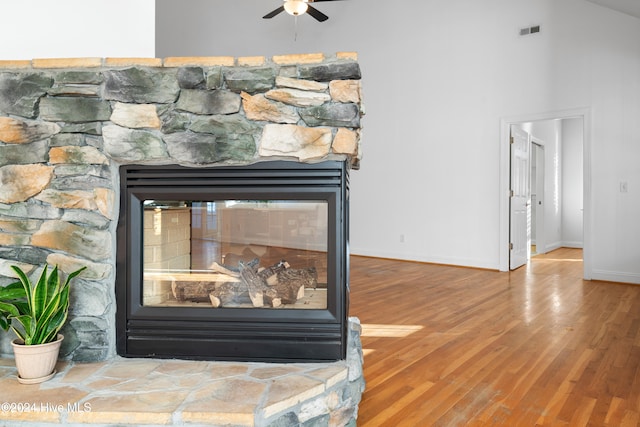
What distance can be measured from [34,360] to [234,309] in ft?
2.43

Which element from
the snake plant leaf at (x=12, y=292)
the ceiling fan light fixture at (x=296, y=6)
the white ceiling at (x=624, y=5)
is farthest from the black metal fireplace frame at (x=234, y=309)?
Result: the white ceiling at (x=624, y=5)

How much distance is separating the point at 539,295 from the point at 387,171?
9.67 ft

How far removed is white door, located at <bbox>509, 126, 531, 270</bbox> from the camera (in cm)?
558

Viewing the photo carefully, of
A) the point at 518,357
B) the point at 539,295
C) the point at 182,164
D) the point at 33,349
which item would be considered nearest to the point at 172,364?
the point at 33,349

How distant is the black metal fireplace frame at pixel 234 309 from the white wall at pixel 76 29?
2.61ft

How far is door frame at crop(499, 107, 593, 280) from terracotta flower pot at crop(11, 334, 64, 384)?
5033mm

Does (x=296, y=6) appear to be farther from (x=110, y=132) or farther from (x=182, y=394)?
(x=182, y=394)

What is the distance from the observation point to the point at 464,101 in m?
5.82

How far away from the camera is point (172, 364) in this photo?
185 centimetres

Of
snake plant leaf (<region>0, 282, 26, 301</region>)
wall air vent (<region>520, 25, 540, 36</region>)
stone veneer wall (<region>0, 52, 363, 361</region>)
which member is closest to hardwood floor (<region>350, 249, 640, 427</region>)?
stone veneer wall (<region>0, 52, 363, 361</region>)

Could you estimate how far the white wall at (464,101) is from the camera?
4812mm

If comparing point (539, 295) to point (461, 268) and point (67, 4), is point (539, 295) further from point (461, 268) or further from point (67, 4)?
point (67, 4)

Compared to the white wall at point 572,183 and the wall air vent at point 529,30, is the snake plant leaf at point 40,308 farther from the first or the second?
the white wall at point 572,183

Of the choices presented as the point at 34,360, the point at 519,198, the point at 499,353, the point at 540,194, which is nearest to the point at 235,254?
the point at 34,360
